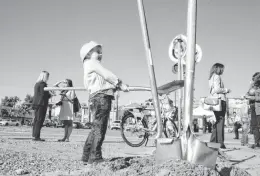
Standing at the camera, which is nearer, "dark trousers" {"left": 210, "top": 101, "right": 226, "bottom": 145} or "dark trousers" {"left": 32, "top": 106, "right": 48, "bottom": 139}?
"dark trousers" {"left": 210, "top": 101, "right": 226, "bottom": 145}

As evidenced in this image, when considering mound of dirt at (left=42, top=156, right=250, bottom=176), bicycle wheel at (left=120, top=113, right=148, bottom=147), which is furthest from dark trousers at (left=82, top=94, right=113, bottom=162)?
bicycle wheel at (left=120, top=113, right=148, bottom=147)

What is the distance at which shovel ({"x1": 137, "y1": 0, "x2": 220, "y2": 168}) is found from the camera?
2.63 m

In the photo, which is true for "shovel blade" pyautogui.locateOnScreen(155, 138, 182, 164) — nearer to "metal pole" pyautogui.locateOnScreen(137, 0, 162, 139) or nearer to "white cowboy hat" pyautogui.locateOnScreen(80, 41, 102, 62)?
"metal pole" pyautogui.locateOnScreen(137, 0, 162, 139)

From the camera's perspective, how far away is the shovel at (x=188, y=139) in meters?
2.63

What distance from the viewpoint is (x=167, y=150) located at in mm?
2727

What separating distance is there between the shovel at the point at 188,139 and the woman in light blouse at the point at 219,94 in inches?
159

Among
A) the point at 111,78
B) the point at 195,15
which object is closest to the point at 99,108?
the point at 111,78

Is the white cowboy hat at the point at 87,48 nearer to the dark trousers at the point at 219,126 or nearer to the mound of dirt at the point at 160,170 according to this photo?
the mound of dirt at the point at 160,170

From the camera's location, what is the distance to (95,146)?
3785 millimetres

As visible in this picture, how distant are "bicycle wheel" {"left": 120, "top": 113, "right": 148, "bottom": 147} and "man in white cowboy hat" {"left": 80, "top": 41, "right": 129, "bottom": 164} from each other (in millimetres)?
3591

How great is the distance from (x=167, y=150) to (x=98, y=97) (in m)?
1.45

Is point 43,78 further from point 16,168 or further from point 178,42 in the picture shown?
point 16,168

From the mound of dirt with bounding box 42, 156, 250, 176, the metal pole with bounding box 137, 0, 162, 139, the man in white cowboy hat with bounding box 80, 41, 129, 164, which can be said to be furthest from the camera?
the man in white cowboy hat with bounding box 80, 41, 129, 164

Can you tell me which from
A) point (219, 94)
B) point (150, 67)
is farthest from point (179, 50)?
point (150, 67)
